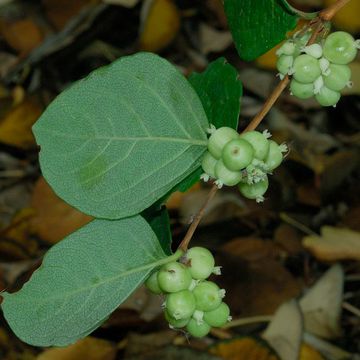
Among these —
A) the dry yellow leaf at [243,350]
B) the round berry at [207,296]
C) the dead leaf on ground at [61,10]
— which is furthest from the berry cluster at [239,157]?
the dead leaf on ground at [61,10]

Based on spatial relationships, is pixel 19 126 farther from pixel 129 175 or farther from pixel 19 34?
pixel 129 175

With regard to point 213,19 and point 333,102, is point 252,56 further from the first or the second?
point 213,19

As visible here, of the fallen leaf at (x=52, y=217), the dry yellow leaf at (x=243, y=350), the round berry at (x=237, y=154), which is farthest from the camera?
the fallen leaf at (x=52, y=217)

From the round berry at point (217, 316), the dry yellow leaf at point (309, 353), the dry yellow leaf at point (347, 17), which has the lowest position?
the dry yellow leaf at point (309, 353)

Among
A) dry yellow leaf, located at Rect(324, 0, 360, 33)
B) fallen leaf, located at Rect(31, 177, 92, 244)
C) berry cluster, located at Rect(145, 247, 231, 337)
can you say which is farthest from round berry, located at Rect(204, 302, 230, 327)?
dry yellow leaf, located at Rect(324, 0, 360, 33)

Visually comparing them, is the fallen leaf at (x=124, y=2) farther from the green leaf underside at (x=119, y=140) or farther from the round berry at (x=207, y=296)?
the round berry at (x=207, y=296)

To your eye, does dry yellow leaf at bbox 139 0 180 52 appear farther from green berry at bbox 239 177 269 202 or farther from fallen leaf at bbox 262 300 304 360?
green berry at bbox 239 177 269 202

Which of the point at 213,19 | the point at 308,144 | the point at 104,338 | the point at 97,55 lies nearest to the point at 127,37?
the point at 97,55
